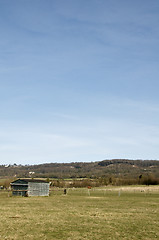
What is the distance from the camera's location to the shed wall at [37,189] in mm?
77000

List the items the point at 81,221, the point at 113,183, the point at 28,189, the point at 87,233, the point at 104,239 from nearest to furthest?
the point at 104,239 < the point at 87,233 < the point at 81,221 < the point at 28,189 < the point at 113,183

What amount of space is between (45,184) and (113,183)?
80.0 m

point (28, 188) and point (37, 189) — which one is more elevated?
point (28, 188)

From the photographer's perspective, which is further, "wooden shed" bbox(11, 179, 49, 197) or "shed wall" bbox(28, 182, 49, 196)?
"shed wall" bbox(28, 182, 49, 196)

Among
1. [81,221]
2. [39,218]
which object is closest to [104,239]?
[81,221]

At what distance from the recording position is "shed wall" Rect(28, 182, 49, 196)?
253 ft

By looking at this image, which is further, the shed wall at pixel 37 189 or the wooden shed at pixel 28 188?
the shed wall at pixel 37 189

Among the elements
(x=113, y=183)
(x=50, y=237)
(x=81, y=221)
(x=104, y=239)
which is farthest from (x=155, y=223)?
(x=113, y=183)

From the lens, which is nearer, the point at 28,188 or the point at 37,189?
the point at 28,188

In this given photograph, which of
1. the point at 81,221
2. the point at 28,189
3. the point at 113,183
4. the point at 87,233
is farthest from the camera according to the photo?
the point at 113,183

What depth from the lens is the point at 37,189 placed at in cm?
7781

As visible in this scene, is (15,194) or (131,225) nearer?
(131,225)

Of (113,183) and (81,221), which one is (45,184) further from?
(113,183)

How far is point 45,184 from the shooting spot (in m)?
80.1
